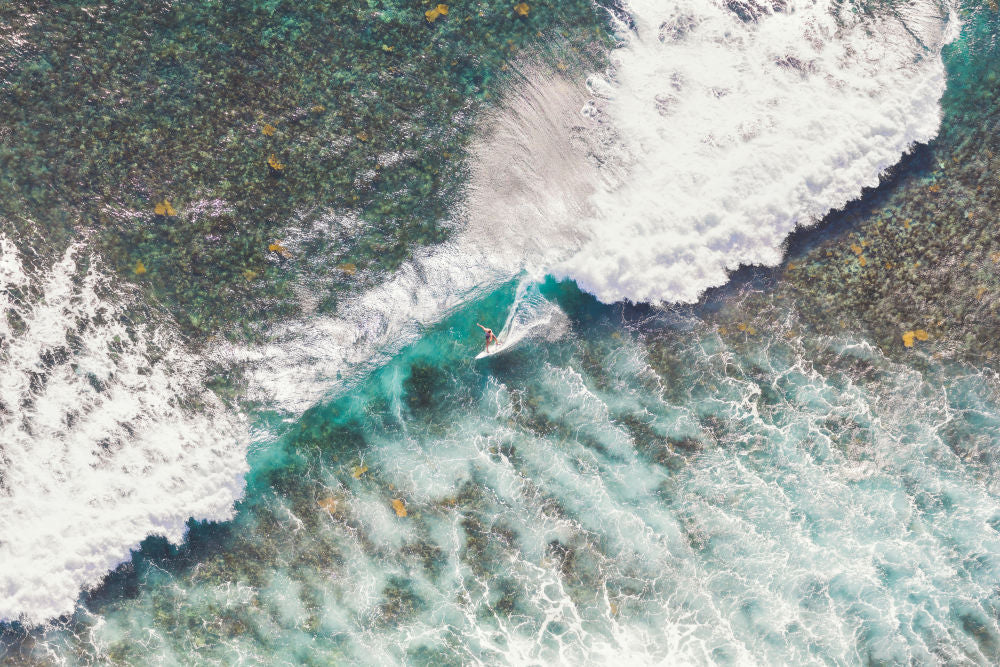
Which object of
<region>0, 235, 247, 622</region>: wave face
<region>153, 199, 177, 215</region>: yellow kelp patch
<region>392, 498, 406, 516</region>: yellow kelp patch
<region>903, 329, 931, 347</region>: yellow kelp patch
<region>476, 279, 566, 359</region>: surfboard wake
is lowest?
<region>903, 329, 931, 347</region>: yellow kelp patch

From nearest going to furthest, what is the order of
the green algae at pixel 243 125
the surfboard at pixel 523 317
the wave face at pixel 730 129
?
the green algae at pixel 243 125
the wave face at pixel 730 129
the surfboard at pixel 523 317

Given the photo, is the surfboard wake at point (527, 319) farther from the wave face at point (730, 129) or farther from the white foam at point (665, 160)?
the wave face at point (730, 129)

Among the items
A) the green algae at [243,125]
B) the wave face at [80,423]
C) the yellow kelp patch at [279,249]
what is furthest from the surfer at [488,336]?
the wave face at [80,423]

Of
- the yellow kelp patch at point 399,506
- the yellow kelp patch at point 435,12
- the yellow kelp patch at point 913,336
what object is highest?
the yellow kelp patch at point 435,12

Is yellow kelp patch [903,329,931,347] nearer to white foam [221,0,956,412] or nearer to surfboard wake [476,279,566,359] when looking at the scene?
white foam [221,0,956,412]

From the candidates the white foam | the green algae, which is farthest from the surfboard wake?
the green algae

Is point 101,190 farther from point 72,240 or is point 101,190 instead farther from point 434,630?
point 434,630
